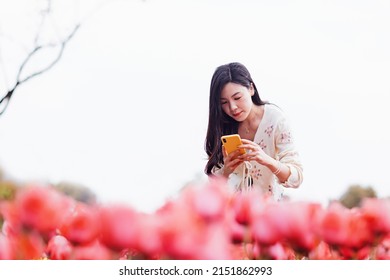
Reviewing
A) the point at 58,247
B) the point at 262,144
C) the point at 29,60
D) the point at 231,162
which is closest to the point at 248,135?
the point at 262,144

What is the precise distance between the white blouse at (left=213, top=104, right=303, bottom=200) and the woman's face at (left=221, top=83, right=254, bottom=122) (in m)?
0.08

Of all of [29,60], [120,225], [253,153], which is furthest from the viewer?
[29,60]

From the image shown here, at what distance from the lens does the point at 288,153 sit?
1104 millimetres

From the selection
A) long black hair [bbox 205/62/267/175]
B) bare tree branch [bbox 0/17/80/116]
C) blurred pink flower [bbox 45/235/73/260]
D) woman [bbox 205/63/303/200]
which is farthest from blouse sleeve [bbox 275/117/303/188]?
blurred pink flower [bbox 45/235/73/260]

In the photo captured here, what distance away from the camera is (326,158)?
111 centimetres

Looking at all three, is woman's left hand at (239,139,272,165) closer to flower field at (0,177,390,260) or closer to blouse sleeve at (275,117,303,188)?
blouse sleeve at (275,117,303,188)

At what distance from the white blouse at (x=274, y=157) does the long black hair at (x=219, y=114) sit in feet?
0.11

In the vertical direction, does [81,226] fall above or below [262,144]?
below

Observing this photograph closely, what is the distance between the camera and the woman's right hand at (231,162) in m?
0.95

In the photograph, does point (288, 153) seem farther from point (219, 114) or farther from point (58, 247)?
point (58, 247)

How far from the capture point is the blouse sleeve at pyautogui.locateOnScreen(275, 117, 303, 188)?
3.43ft

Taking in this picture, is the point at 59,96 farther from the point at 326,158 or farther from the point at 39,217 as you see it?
the point at 39,217

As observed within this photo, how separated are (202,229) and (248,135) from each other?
748 millimetres

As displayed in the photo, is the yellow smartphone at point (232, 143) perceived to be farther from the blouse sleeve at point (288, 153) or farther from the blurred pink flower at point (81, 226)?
the blurred pink flower at point (81, 226)
